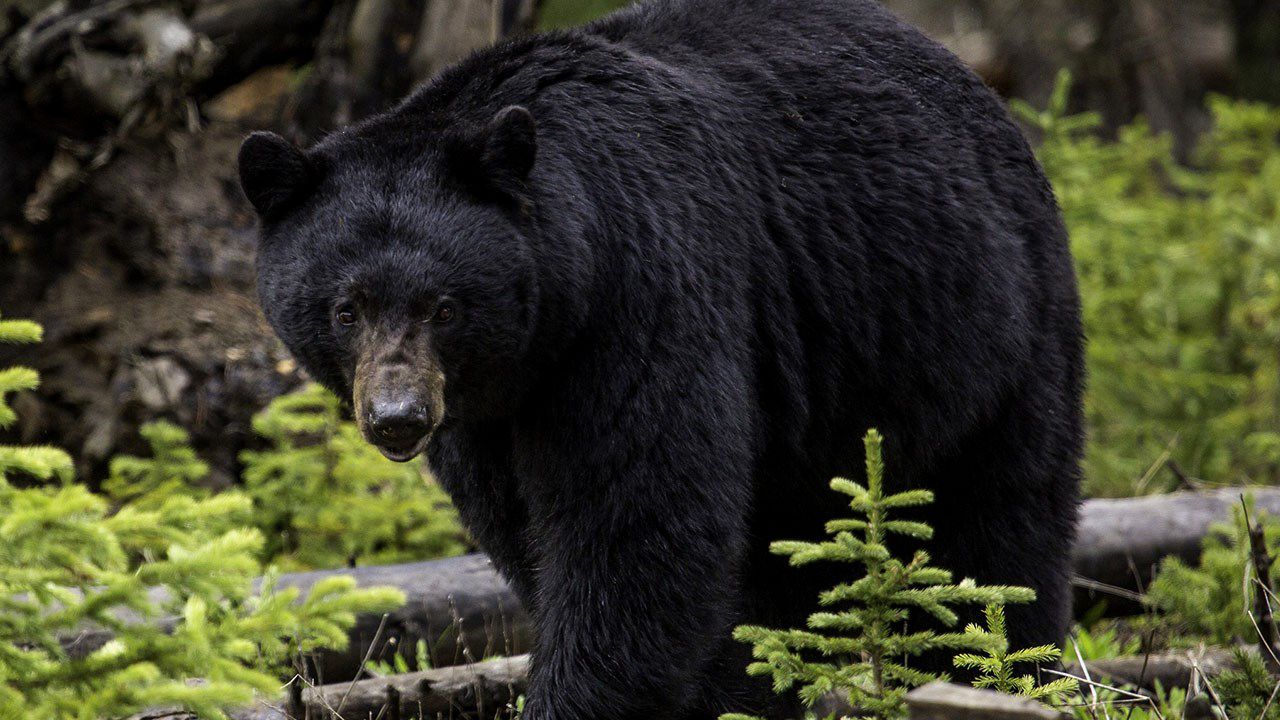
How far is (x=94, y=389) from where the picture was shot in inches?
246

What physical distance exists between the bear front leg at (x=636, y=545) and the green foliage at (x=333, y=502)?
97.7 inches

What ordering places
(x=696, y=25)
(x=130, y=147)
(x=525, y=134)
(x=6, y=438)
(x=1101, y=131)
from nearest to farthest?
1. (x=525, y=134)
2. (x=696, y=25)
3. (x=6, y=438)
4. (x=130, y=147)
5. (x=1101, y=131)

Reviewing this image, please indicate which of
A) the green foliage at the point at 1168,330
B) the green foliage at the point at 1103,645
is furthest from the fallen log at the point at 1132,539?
the green foliage at the point at 1168,330

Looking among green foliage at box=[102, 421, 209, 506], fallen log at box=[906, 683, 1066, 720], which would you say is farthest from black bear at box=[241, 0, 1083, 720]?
green foliage at box=[102, 421, 209, 506]

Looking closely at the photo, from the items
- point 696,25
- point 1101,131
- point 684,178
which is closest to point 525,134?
point 684,178

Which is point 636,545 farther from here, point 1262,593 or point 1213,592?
point 1213,592

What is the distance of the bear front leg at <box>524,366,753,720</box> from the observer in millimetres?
3262

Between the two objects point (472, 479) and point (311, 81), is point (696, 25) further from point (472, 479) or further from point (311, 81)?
point (311, 81)

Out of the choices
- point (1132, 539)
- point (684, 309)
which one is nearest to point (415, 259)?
point (684, 309)

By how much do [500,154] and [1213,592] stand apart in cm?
327

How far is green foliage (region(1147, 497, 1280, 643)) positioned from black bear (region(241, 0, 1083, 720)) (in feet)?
3.25

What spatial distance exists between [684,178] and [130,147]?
4.00 m

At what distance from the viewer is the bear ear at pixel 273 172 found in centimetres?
333

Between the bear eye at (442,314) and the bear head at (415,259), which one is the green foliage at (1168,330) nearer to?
the bear head at (415,259)
